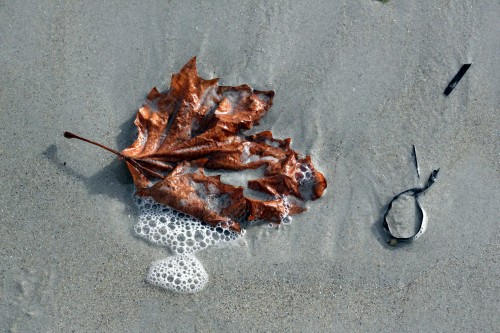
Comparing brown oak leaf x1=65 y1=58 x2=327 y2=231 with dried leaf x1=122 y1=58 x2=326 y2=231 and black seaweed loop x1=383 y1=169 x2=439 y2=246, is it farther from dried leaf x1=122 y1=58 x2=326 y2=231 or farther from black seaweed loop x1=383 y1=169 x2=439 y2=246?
black seaweed loop x1=383 y1=169 x2=439 y2=246

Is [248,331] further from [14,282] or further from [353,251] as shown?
[14,282]

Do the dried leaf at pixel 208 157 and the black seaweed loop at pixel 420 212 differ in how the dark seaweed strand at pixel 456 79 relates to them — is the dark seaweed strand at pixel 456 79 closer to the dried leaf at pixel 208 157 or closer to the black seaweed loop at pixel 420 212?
the black seaweed loop at pixel 420 212

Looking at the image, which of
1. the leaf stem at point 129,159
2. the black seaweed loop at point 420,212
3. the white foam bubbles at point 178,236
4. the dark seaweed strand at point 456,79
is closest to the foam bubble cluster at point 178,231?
the white foam bubbles at point 178,236

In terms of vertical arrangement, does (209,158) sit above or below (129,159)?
above

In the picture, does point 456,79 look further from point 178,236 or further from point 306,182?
point 178,236

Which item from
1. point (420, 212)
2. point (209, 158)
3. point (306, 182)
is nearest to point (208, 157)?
point (209, 158)

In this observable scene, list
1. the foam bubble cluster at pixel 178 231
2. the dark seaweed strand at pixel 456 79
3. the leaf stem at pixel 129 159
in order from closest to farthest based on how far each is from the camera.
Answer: the leaf stem at pixel 129 159 → the foam bubble cluster at pixel 178 231 → the dark seaweed strand at pixel 456 79
